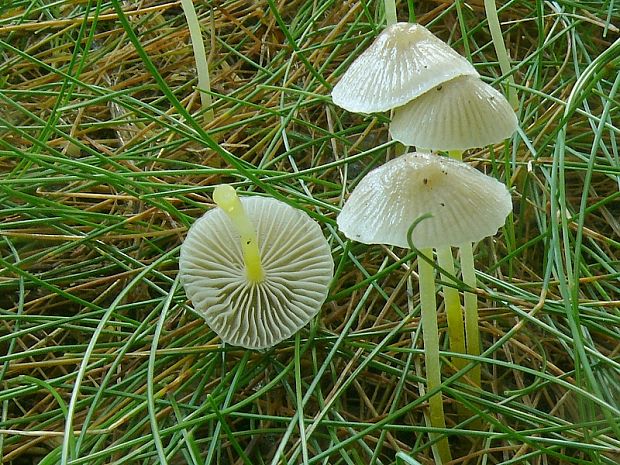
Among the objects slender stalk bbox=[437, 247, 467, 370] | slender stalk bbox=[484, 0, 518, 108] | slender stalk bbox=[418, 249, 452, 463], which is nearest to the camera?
slender stalk bbox=[418, 249, 452, 463]

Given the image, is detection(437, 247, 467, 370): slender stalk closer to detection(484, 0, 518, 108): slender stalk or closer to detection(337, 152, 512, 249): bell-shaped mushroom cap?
detection(337, 152, 512, 249): bell-shaped mushroom cap

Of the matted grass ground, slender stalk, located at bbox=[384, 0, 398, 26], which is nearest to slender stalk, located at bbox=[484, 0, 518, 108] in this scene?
the matted grass ground

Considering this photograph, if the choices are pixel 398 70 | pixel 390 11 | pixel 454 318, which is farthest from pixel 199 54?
pixel 454 318

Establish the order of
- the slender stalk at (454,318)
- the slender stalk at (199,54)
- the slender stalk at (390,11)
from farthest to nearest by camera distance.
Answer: the slender stalk at (199,54) < the slender stalk at (390,11) < the slender stalk at (454,318)

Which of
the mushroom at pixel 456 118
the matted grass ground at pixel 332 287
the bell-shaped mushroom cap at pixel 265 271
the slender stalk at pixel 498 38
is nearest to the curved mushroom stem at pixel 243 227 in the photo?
the bell-shaped mushroom cap at pixel 265 271

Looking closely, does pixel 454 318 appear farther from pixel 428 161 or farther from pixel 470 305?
pixel 428 161

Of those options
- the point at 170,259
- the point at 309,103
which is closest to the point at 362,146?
the point at 309,103

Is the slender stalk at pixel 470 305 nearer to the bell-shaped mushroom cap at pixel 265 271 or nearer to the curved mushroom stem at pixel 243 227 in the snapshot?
the bell-shaped mushroom cap at pixel 265 271
